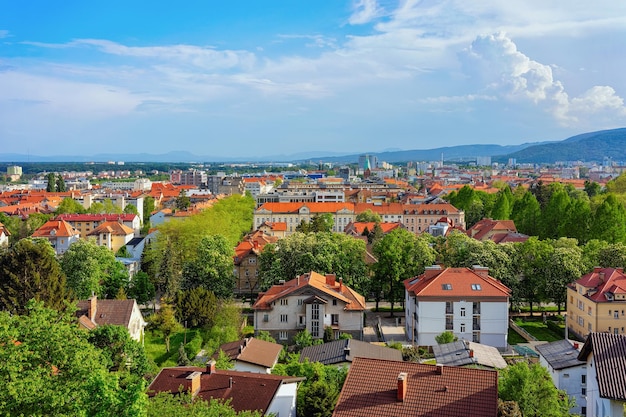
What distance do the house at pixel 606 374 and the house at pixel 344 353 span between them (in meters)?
10.7

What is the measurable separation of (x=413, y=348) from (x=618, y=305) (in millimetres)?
13673

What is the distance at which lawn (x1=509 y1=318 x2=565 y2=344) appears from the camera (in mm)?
39031

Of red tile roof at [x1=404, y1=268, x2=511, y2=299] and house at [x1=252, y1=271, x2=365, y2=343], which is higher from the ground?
red tile roof at [x1=404, y1=268, x2=511, y2=299]

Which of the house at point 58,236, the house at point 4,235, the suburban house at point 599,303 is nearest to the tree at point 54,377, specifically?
the suburban house at point 599,303

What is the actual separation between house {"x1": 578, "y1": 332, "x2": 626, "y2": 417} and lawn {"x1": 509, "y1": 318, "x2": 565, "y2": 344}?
21.7 m

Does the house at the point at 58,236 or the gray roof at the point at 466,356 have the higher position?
the house at the point at 58,236

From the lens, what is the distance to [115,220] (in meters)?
74.8

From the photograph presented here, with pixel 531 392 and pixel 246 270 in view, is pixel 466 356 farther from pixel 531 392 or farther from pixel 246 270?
pixel 246 270

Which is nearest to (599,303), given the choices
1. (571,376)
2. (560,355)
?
(560,355)

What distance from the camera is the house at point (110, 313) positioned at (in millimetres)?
33281

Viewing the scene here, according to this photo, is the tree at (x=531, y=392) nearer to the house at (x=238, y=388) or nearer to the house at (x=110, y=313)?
the house at (x=238, y=388)

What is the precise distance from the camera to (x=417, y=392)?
16.7 metres

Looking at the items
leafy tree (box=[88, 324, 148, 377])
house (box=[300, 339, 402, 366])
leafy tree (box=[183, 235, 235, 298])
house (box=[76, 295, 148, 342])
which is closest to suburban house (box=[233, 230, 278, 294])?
leafy tree (box=[183, 235, 235, 298])

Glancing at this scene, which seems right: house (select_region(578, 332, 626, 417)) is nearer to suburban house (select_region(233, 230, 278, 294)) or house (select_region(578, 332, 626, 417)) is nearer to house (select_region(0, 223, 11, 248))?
suburban house (select_region(233, 230, 278, 294))
